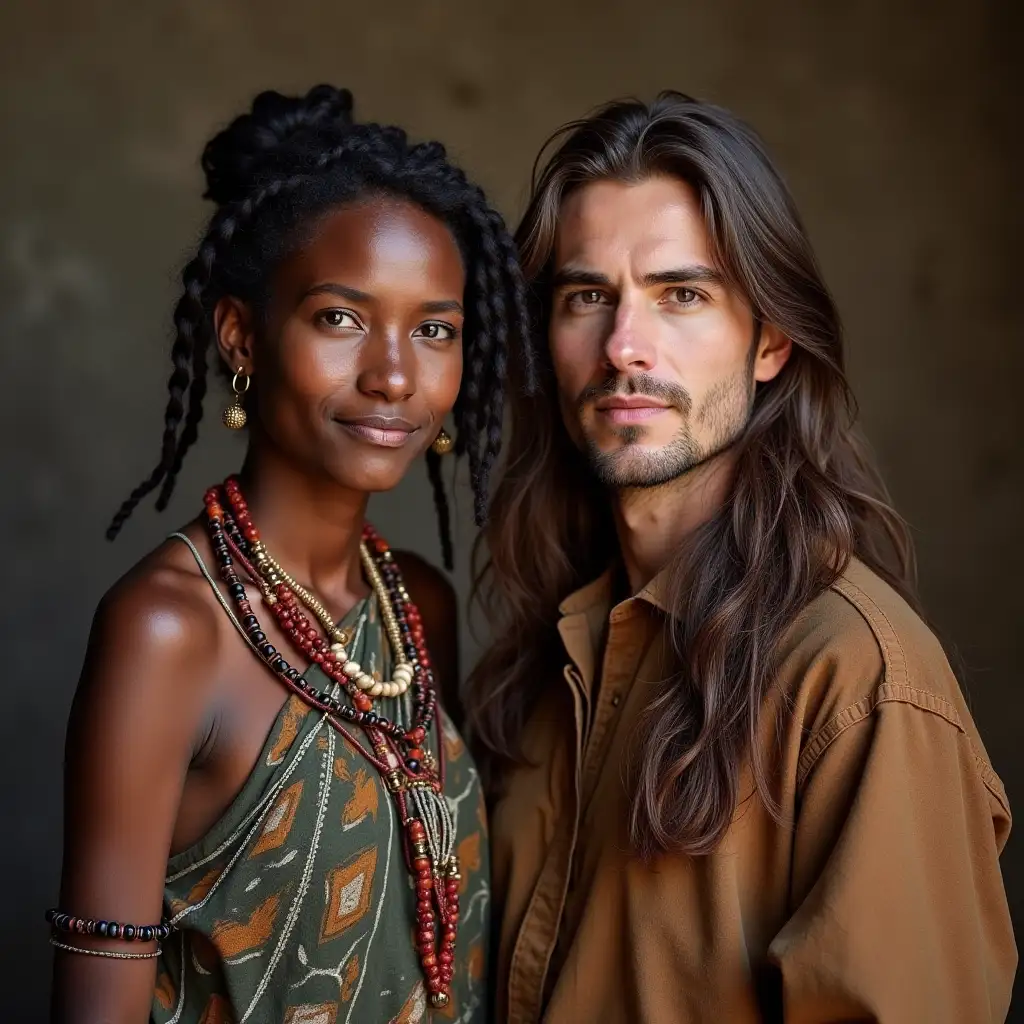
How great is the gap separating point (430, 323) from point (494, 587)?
890mm

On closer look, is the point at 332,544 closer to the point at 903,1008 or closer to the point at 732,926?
the point at 732,926

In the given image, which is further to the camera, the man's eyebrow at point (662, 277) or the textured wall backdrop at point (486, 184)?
the textured wall backdrop at point (486, 184)

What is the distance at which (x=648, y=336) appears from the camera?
8.00 ft

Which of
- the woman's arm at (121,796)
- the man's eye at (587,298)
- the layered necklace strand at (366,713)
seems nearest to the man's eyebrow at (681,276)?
the man's eye at (587,298)

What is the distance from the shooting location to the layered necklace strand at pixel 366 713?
2156 mm

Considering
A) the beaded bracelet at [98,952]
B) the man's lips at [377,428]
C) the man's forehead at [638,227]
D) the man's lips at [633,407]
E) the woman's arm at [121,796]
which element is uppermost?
the man's forehead at [638,227]

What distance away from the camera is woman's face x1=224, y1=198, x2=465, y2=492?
83.1 inches

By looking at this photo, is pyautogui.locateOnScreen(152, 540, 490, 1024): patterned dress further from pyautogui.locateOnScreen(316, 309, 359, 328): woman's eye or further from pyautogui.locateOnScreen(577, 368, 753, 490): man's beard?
pyautogui.locateOnScreen(577, 368, 753, 490): man's beard

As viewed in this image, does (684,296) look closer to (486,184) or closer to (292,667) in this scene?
(292,667)

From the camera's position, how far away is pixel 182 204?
4.21 metres

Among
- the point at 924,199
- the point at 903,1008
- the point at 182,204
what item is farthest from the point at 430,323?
the point at 924,199

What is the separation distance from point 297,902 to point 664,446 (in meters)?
1.02

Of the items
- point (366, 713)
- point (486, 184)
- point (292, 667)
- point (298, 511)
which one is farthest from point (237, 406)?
point (486, 184)

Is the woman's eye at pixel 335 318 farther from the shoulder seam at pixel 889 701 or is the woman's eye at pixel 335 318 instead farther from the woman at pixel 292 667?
the shoulder seam at pixel 889 701
